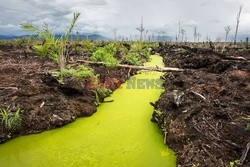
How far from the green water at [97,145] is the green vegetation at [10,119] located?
249 mm

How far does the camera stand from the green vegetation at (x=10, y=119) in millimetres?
2909

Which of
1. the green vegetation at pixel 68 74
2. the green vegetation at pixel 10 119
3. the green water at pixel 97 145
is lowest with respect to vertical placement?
the green water at pixel 97 145

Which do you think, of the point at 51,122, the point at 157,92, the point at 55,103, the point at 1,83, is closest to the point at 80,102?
the point at 55,103

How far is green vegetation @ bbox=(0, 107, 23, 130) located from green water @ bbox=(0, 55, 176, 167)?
9.8 inches

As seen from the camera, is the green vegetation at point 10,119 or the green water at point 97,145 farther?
the green vegetation at point 10,119

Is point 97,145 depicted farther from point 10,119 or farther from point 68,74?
point 68,74

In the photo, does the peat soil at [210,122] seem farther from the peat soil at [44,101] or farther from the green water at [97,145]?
the peat soil at [44,101]

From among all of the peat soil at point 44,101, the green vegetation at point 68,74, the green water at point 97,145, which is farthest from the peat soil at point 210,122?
the green vegetation at point 68,74

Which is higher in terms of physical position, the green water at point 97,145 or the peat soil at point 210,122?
the peat soil at point 210,122

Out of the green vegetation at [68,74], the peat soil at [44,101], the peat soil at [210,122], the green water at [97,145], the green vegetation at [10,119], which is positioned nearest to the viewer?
the peat soil at [210,122]

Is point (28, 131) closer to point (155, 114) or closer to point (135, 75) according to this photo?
point (155, 114)

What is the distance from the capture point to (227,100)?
3244 mm

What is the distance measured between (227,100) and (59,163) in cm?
289

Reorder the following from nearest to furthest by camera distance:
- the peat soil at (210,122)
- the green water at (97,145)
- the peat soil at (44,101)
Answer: the peat soil at (210,122)
the green water at (97,145)
the peat soil at (44,101)
